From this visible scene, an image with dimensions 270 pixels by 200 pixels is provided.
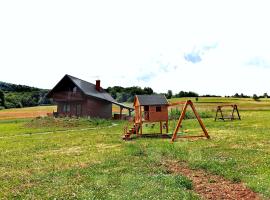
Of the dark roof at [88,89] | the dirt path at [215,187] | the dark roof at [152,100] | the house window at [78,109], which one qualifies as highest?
the dark roof at [88,89]

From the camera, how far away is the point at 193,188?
1305cm

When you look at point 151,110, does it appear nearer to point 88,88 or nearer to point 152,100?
point 152,100

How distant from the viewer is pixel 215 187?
43.0 ft

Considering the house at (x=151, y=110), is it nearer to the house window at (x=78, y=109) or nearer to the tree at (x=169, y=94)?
the house window at (x=78, y=109)

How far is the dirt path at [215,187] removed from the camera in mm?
11883

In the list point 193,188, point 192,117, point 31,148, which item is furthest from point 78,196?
point 192,117

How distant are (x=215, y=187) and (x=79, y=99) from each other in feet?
179

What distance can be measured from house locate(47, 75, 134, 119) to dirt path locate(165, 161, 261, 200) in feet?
166

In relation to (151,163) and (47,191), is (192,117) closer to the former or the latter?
(151,163)

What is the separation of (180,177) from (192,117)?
5356 cm

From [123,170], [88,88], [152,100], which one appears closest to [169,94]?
[88,88]

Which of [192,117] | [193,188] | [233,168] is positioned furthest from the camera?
[192,117]

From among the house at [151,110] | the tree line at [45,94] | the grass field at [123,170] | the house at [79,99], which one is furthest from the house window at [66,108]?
the tree line at [45,94]

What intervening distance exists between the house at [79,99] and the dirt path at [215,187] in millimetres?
50537
